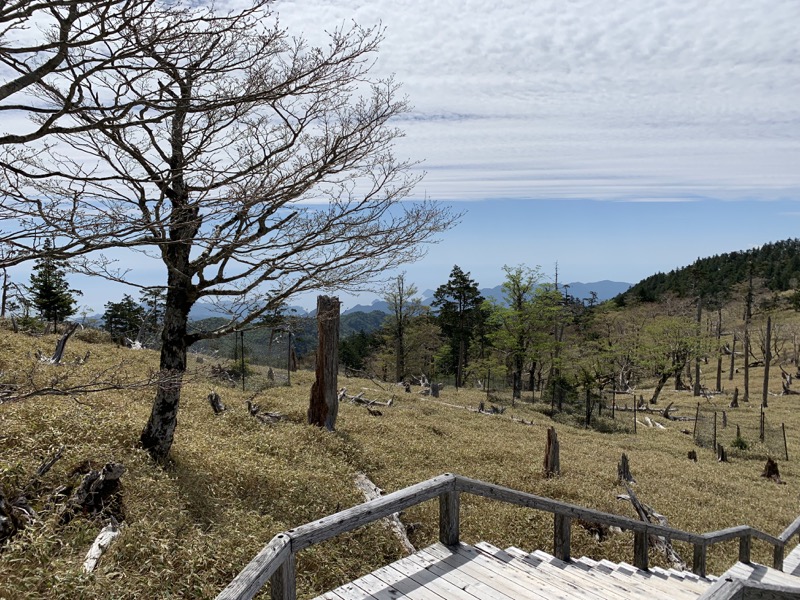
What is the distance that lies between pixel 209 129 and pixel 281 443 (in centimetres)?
680

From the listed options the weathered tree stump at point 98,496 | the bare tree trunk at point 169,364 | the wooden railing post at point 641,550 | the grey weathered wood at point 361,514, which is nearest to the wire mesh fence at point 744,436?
the wooden railing post at point 641,550

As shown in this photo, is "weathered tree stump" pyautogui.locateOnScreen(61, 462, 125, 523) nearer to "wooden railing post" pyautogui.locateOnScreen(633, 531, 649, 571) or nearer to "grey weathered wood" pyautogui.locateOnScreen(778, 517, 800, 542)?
"wooden railing post" pyautogui.locateOnScreen(633, 531, 649, 571)

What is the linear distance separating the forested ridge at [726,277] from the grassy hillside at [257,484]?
7136 cm

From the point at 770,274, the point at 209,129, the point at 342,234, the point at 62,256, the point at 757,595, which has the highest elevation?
the point at 770,274

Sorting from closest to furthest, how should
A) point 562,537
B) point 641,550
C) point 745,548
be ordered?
point 562,537, point 641,550, point 745,548

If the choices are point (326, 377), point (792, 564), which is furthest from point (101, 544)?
point (792, 564)

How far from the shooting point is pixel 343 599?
14.4 ft

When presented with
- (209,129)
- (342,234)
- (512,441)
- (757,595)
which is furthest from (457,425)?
(757,595)

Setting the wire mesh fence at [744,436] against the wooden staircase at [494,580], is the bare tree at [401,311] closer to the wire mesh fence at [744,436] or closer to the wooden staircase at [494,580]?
the wire mesh fence at [744,436]

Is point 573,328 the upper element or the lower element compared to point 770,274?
lower

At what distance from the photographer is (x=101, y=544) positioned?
562 centimetres

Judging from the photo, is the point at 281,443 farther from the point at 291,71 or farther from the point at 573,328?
the point at 573,328

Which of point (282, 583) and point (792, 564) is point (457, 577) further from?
point (792, 564)

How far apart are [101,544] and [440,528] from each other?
3623mm
